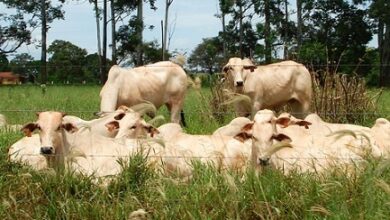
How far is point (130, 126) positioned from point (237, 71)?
3.95 meters

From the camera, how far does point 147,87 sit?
13.0 metres

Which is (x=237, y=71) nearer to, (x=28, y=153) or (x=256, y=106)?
(x=256, y=106)

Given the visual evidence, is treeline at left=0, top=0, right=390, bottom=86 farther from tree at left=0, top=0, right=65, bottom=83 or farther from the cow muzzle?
the cow muzzle

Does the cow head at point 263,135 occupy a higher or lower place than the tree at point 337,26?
lower

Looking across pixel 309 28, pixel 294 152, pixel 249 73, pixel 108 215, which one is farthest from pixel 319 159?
pixel 309 28

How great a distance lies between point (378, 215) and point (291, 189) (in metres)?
0.90

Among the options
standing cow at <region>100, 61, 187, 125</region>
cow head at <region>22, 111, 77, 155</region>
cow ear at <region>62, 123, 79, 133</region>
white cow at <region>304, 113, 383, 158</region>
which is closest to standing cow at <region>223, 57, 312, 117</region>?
standing cow at <region>100, 61, 187, 125</region>

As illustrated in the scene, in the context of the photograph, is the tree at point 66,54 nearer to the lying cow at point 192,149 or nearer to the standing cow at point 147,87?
the standing cow at point 147,87

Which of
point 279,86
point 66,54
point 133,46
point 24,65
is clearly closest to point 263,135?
point 279,86

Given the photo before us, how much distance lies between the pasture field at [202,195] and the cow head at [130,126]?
2.35 metres

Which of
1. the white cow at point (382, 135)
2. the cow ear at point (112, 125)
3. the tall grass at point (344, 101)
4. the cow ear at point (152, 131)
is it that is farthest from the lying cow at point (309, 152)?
the tall grass at point (344, 101)

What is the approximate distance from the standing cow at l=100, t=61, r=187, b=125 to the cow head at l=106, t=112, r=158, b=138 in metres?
2.58

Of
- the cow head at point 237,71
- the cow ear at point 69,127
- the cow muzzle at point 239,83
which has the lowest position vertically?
the cow ear at point 69,127

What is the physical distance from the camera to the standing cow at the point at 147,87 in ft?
40.3
